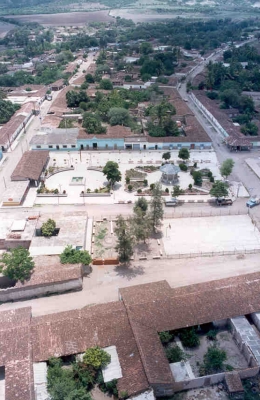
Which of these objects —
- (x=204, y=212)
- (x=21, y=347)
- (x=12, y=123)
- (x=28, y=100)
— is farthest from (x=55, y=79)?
(x=21, y=347)

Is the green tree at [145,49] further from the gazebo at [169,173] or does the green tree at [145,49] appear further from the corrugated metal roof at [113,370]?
the corrugated metal roof at [113,370]

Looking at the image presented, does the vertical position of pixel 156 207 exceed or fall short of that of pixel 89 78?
it exceeds it

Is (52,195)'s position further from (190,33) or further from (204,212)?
(190,33)

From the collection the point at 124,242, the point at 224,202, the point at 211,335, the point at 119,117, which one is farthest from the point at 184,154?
the point at 211,335

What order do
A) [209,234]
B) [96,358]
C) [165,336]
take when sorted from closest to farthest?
[96,358] → [165,336] → [209,234]

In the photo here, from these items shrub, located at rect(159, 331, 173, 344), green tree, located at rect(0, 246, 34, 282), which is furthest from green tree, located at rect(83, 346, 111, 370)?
green tree, located at rect(0, 246, 34, 282)

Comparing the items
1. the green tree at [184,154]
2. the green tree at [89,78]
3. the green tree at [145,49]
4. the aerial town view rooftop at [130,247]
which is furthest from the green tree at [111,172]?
the green tree at [145,49]

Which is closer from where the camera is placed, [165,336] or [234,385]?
[234,385]

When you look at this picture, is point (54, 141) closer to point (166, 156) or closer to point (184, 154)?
point (166, 156)
